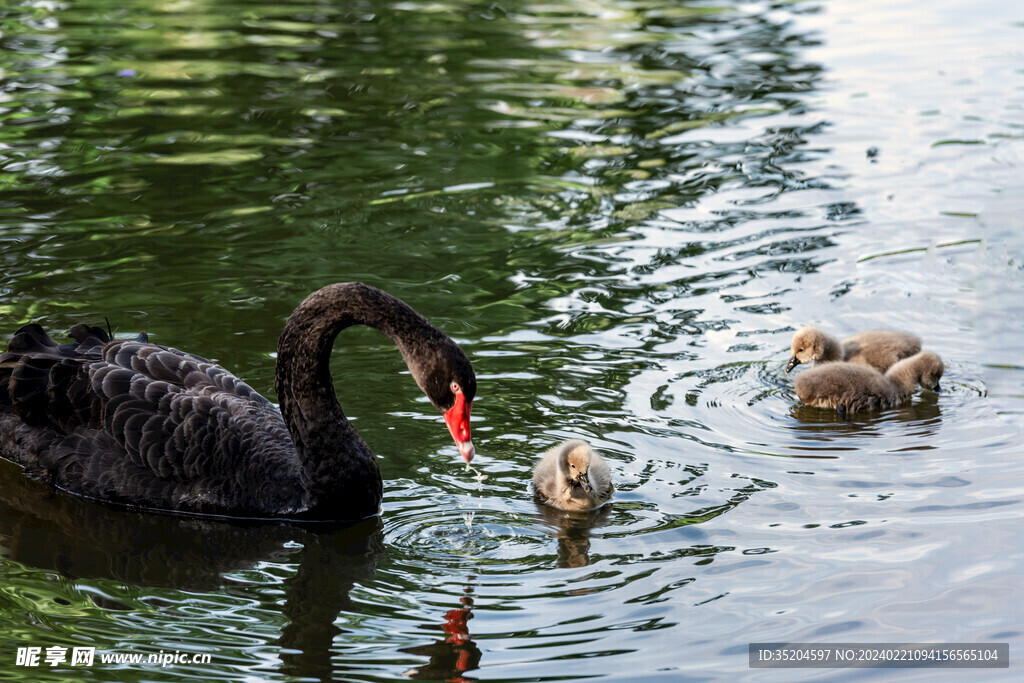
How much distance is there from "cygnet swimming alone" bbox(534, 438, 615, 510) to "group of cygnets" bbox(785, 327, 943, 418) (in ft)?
5.68

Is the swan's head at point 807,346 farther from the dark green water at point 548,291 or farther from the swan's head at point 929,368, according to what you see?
the swan's head at point 929,368

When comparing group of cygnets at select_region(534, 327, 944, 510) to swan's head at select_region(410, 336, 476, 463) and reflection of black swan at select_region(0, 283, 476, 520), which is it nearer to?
swan's head at select_region(410, 336, 476, 463)

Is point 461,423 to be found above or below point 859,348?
above

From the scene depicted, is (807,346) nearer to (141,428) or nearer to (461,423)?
(461,423)

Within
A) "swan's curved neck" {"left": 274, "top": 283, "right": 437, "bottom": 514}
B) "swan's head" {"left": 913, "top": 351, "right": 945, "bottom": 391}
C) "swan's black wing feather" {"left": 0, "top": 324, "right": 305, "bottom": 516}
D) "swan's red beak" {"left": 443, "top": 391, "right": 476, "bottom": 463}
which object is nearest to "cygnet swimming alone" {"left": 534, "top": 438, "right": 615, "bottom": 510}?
"swan's red beak" {"left": 443, "top": 391, "right": 476, "bottom": 463}

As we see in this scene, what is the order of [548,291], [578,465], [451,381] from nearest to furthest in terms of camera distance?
[451,381] → [578,465] → [548,291]

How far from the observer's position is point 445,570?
556 centimetres

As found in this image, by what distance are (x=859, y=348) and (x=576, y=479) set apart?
2712 millimetres

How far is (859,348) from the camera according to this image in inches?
310

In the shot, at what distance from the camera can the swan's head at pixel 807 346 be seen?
755 centimetres

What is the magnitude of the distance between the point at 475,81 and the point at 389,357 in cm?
634

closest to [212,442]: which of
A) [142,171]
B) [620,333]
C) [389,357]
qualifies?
[389,357]

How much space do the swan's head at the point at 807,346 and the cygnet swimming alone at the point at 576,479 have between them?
1.96 meters

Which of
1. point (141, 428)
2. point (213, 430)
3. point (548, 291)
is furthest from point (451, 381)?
point (548, 291)
